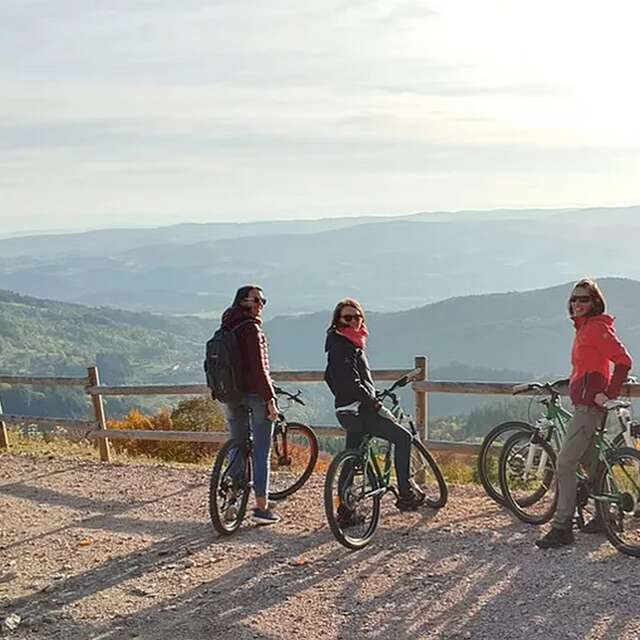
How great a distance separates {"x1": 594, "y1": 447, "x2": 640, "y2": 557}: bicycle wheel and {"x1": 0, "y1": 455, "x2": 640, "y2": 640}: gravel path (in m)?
0.17

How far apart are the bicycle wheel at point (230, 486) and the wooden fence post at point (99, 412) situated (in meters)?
4.14

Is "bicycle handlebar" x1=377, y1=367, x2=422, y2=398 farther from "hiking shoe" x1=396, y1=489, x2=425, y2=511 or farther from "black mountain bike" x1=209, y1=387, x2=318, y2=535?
"black mountain bike" x1=209, y1=387, x2=318, y2=535

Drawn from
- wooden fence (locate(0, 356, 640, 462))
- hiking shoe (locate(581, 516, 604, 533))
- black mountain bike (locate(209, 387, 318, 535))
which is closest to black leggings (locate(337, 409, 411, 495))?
black mountain bike (locate(209, 387, 318, 535))

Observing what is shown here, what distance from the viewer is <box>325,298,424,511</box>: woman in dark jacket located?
244 inches

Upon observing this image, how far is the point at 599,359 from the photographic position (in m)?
5.57

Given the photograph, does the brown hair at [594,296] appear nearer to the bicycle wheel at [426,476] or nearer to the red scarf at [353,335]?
the red scarf at [353,335]

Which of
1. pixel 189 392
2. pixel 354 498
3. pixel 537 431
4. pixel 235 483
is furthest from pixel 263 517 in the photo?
pixel 189 392

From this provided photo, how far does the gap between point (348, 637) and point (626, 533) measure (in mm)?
2345

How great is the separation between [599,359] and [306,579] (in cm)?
264

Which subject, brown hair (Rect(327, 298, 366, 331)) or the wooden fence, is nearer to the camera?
brown hair (Rect(327, 298, 366, 331))

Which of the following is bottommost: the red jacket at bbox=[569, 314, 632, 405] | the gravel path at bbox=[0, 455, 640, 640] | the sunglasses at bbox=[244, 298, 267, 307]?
the gravel path at bbox=[0, 455, 640, 640]

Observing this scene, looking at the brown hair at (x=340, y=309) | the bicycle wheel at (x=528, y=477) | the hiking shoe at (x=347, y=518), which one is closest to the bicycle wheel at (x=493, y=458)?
the bicycle wheel at (x=528, y=477)

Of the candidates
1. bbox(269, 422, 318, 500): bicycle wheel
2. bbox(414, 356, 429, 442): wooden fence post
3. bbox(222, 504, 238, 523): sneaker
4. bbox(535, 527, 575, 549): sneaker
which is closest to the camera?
bbox(535, 527, 575, 549): sneaker

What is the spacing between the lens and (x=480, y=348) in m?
Answer: 172
